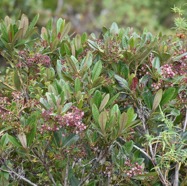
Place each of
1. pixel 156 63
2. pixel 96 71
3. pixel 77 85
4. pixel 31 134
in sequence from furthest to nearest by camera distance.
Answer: pixel 156 63, pixel 96 71, pixel 77 85, pixel 31 134

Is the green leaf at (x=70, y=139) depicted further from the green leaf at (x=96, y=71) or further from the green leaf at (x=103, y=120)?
the green leaf at (x=96, y=71)

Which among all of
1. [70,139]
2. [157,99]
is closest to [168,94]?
[157,99]

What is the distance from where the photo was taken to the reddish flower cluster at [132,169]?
2.06 meters

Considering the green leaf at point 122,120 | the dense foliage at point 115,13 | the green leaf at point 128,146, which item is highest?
the green leaf at point 122,120

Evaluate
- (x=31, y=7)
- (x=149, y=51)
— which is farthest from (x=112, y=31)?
(x=31, y=7)

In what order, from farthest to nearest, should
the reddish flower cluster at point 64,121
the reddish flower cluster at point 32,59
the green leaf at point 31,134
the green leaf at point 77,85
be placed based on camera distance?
the reddish flower cluster at point 32,59, the green leaf at point 77,85, the green leaf at point 31,134, the reddish flower cluster at point 64,121

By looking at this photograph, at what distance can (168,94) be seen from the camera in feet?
7.07

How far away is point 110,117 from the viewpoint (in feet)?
6.43

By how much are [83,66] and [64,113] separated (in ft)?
1.16

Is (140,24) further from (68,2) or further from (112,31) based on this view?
(112,31)

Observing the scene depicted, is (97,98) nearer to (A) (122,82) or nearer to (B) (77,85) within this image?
(B) (77,85)

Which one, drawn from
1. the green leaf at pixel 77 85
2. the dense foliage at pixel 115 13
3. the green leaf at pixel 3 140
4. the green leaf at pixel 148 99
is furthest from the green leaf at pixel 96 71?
the dense foliage at pixel 115 13

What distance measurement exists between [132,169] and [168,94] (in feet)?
1.13

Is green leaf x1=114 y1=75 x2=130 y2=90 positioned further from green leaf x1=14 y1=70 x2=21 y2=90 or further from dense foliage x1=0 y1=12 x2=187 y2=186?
green leaf x1=14 y1=70 x2=21 y2=90
